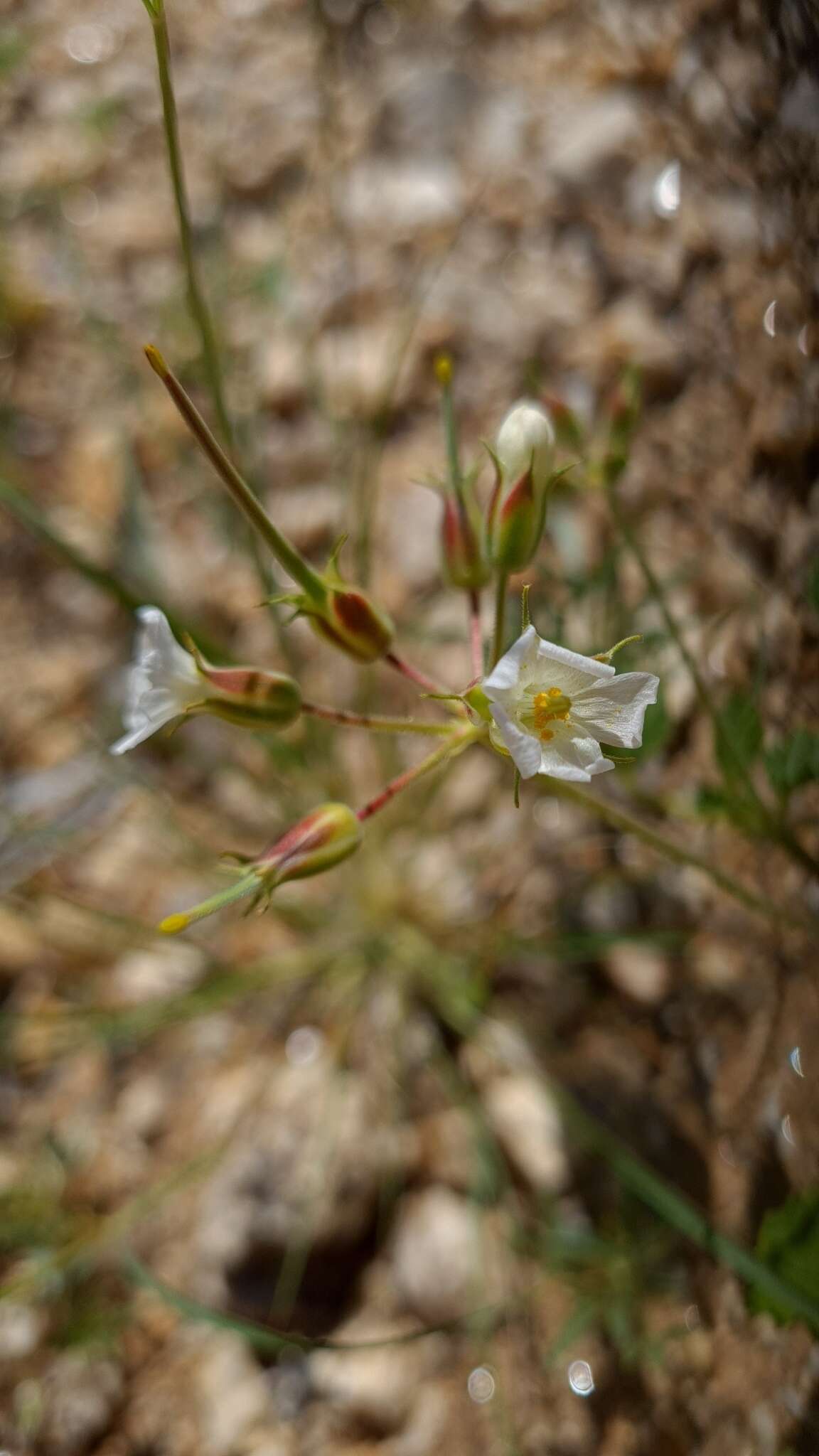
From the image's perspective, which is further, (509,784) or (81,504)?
(81,504)

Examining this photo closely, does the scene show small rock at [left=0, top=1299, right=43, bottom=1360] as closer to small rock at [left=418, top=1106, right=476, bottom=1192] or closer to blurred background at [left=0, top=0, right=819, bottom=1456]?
blurred background at [left=0, top=0, right=819, bottom=1456]

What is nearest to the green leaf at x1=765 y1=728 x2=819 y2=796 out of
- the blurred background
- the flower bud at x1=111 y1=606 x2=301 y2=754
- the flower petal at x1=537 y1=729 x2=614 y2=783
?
the blurred background

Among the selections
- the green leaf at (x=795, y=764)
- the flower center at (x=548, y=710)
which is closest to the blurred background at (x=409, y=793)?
the green leaf at (x=795, y=764)

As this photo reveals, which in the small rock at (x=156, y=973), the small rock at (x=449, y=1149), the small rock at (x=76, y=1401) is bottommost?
the small rock at (x=76, y=1401)

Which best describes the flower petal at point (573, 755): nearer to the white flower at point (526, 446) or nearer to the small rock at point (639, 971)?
the white flower at point (526, 446)

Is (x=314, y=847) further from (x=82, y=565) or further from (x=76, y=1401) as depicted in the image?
(x=76, y=1401)

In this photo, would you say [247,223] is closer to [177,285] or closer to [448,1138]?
[177,285]

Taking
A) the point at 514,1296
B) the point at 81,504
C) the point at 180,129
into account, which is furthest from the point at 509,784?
the point at 180,129
